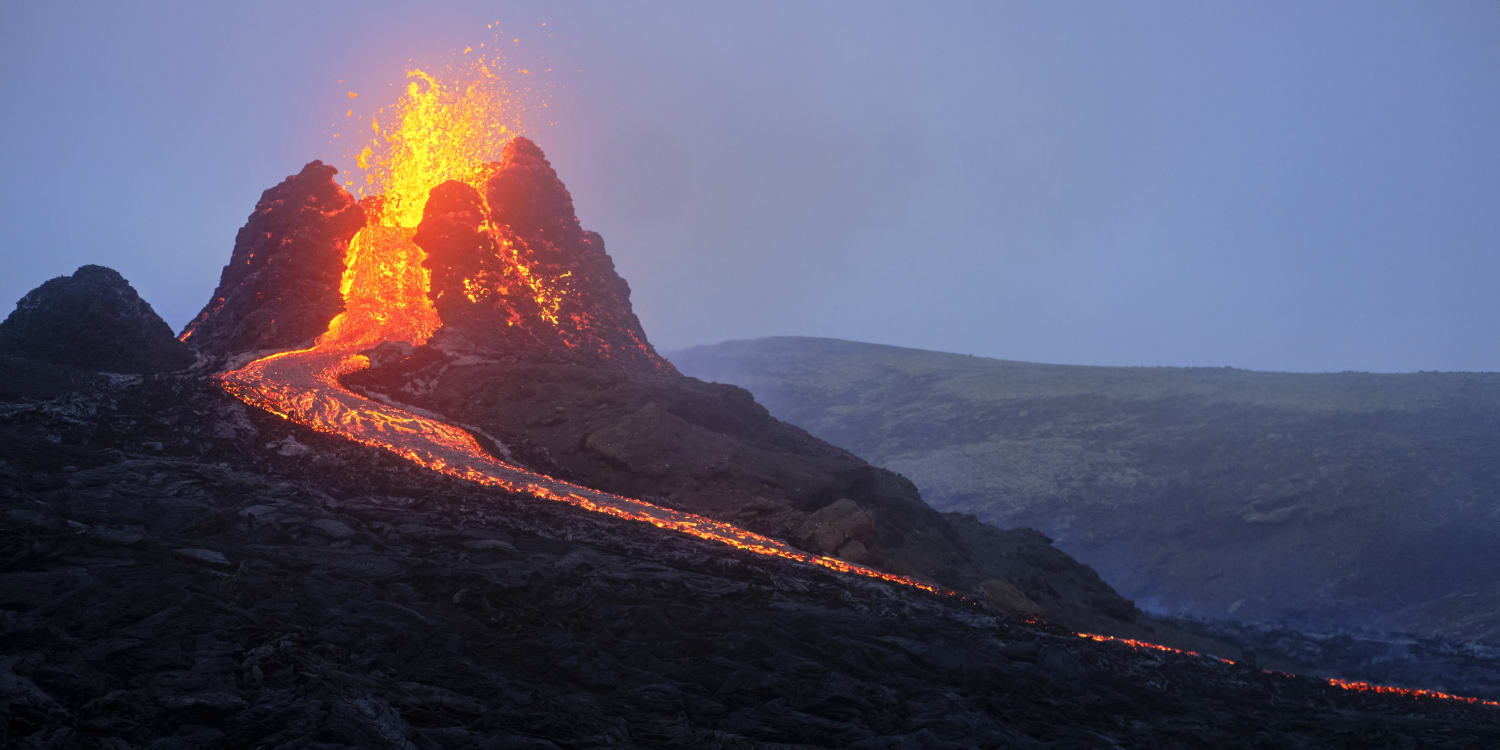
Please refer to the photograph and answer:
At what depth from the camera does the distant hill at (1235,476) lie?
41.4 meters

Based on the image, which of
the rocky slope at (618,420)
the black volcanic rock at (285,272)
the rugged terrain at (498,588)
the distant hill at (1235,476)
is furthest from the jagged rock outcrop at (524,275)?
the distant hill at (1235,476)

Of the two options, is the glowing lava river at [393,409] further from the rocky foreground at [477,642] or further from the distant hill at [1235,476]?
the distant hill at [1235,476]

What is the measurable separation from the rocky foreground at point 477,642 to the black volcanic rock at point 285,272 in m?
15.2

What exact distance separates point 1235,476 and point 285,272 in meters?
50.3

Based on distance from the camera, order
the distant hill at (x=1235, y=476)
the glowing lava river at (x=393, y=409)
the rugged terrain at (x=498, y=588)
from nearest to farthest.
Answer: the rugged terrain at (x=498, y=588)
the glowing lava river at (x=393, y=409)
the distant hill at (x=1235, y=476)

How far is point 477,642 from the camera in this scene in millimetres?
13461

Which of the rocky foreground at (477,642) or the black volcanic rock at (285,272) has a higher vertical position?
the black volcanic rock at (285,272)

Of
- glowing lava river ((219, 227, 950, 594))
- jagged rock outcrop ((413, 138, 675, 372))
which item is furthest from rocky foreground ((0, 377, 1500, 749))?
jagged rock outcrop ((413, 138, 675, 372))

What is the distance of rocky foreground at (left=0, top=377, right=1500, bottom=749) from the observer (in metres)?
10.4

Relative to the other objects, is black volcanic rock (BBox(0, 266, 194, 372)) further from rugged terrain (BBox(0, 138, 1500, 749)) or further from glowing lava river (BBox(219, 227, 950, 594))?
glowing lava river (BBox(219, 227, 950, 594))

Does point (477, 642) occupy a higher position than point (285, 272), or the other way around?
point (285, 272)

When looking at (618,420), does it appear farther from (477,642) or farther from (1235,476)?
(1235,476)

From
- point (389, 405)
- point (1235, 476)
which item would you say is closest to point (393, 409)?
point (389, 405)

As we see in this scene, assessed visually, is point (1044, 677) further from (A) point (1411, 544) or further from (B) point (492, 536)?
(A) point (1411, 544)
